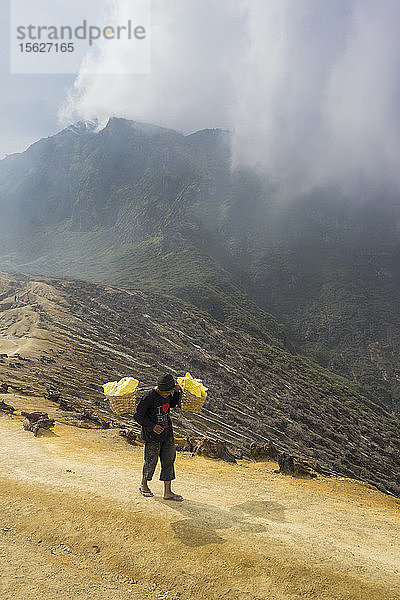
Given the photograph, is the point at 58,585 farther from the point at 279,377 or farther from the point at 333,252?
the point at 333,252

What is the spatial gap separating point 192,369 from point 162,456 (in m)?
56.2

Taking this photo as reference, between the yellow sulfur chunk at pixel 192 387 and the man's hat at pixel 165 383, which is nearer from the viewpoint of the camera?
the man's hat at pixel 165 383

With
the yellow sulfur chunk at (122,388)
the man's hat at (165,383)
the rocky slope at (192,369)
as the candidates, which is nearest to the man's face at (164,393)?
the man's hat at (165,383)

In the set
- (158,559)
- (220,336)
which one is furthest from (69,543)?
(220,336)

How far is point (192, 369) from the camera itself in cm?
6347

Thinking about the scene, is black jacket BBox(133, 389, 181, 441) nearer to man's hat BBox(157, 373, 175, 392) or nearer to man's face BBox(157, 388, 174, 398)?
man's face BBox(157, 388, 174, 398)

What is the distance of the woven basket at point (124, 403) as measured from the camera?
820 cm

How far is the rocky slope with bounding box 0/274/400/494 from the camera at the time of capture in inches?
1410

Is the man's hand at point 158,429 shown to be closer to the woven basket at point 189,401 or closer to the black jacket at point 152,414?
the black jacket at point 152,414

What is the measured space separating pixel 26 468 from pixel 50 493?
7.03ft

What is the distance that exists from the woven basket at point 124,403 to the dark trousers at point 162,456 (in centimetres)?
87

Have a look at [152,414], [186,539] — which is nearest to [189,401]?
[152,414]

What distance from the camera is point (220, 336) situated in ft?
294

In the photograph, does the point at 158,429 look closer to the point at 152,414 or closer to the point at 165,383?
the point at 152,414
